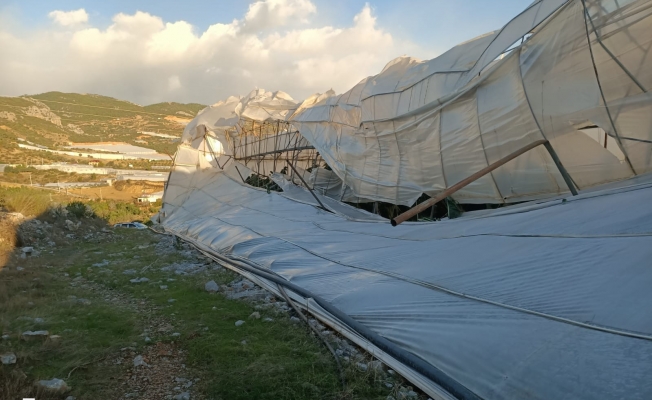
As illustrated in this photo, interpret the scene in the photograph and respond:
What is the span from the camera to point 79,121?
5597 cm

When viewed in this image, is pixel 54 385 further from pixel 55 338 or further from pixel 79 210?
pixel 79 210

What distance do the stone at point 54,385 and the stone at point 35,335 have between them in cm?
107

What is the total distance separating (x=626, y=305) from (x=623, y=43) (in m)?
3.62

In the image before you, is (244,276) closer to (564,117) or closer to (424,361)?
(424,361)

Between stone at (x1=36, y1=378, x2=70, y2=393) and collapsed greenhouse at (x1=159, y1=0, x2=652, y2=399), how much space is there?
Answer: 78.9 inches

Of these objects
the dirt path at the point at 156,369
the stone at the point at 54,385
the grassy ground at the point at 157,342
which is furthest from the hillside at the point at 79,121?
the stone at the point at 54,385

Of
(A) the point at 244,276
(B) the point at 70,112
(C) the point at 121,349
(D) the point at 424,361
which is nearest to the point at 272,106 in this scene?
(A) the point at 244,276

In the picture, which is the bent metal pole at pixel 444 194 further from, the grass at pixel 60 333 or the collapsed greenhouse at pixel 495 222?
the grass at pixel 60 333

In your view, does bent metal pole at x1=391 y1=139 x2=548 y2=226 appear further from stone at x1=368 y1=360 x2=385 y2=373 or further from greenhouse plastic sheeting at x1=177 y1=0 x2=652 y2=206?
stone at x1=368 y1=360 x2=385 y2=373

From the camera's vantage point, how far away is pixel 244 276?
6168 millimetres

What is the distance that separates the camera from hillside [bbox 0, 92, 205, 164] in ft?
149

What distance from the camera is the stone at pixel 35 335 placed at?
392 cm

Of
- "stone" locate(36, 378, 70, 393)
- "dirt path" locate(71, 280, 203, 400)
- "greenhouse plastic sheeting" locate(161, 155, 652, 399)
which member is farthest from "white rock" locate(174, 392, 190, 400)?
"greenhouse plastic sheeting" locate(161, 155, 652, 399)

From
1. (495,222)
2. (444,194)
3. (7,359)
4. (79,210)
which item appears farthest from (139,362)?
(79,210)
